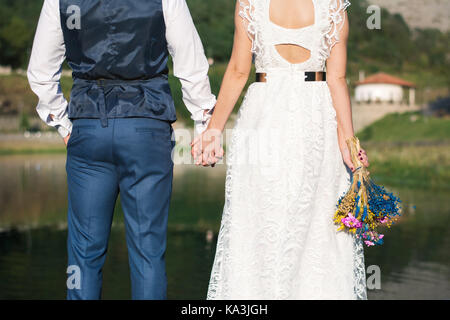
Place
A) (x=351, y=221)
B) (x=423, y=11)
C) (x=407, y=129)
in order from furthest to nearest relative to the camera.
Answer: (x=423, y=11) → (x=407, y=129) → (x=351, y=221)

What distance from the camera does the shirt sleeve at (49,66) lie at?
3744 mm

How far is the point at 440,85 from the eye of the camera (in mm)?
87000

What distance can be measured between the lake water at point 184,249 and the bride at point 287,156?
592 millimetres

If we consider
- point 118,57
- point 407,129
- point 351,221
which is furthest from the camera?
point 407,129

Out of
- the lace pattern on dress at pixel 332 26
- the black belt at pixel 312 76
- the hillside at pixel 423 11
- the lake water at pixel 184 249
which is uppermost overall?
the hillside at pixel 423 11

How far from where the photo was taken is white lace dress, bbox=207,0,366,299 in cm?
376

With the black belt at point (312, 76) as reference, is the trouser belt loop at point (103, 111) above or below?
below

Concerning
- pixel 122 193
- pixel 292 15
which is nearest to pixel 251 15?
pixel 292 15

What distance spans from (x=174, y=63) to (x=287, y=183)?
81 centimetres

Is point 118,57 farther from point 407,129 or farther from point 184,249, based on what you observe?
point 407,129

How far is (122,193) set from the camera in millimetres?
3697

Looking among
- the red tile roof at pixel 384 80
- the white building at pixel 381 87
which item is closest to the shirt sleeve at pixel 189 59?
the white building at pixel 381 87

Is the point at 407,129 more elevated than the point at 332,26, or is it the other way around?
the point at 407,129

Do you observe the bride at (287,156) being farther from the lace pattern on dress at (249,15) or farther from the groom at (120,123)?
the groom at (120,123)
